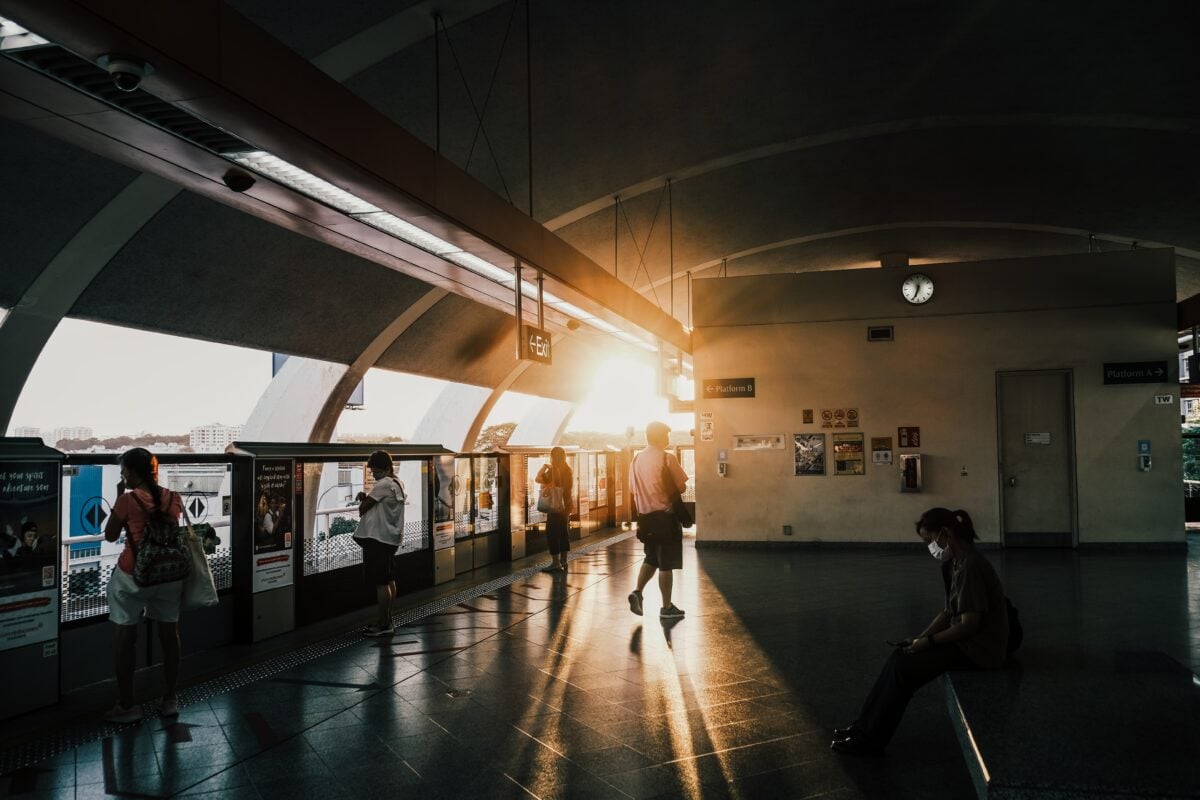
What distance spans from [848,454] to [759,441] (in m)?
1.34

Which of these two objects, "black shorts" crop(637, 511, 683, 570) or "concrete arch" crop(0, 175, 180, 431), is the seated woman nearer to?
"black shorts" crop(637, 511, 683, 570)

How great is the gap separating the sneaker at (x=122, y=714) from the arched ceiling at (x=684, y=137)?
3159 mm

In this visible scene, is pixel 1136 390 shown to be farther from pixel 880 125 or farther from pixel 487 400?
pixel 487 400

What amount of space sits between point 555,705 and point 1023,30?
8.70 meters

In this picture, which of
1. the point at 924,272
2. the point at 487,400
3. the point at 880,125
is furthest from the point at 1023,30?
the point at 487,400

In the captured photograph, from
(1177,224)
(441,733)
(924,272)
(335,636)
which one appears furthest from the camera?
(1177,224)

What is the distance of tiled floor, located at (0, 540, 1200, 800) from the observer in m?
3.59

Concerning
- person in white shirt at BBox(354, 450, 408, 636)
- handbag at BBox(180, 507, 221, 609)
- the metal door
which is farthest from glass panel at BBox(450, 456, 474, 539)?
the metal door

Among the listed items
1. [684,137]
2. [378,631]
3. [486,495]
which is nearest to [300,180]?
[378,631]

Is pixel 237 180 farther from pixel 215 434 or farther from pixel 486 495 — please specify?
pixel 215 434

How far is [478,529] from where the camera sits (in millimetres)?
10438

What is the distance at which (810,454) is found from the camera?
39.7 ft

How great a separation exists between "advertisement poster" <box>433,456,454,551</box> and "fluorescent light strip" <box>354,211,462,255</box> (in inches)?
135

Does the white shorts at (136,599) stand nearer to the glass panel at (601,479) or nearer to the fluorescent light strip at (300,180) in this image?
the fluorescent light strip at (300,180)
